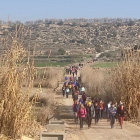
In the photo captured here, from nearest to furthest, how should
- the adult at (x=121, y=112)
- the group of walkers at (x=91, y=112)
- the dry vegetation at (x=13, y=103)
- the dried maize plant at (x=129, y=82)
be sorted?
the dry vegetation at (x=13, y=103), the group of walkers at (x=91, y=112), the adult at (x=121, y=112), the dried maize plant at (x=129, y=82)

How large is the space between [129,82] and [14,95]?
15202mm

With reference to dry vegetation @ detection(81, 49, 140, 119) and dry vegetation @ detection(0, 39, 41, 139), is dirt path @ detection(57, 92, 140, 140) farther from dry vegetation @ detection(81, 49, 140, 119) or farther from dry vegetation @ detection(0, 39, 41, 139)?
dry vegetation @ detection(0, 39, 41, 139)

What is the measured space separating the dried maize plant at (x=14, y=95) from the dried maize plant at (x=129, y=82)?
47.6 feet

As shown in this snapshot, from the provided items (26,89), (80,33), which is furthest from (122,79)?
(80,33)

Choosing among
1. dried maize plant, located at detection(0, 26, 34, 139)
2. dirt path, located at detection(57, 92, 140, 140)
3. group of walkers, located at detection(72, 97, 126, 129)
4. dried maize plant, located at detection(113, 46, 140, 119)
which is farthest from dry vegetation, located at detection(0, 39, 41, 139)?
dried maize plant, located at detection(113, 46, 140, 119)

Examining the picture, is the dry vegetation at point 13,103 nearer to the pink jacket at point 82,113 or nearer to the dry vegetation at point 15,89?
the dry vegetation at point 15,89

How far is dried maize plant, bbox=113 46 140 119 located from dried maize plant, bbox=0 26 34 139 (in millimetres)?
14509

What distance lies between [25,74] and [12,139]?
194 centimetres

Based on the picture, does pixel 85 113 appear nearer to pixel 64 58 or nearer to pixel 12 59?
pixel 12 59

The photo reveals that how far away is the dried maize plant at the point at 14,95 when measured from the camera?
1173 centimetres

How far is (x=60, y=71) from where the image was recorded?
176 feet

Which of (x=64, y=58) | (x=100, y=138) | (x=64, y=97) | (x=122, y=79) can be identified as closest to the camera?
(x=100, y=138)

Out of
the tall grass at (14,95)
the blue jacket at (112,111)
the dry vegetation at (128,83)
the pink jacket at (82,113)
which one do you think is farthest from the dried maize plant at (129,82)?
the tall grass at (14,95)

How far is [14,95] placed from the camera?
1171cm
